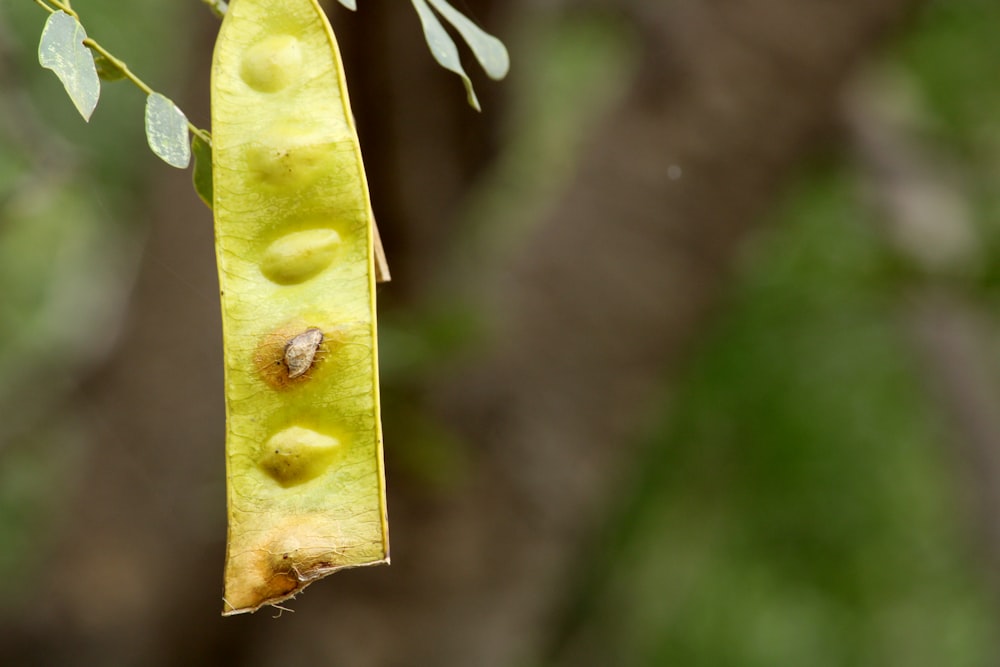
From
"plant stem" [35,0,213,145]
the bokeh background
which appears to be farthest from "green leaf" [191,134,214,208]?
the bokeh background

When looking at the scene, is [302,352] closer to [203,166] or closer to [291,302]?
[291,302]

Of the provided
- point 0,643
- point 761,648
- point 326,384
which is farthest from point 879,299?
point 326,384

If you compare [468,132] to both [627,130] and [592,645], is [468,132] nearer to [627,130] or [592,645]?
[627,130]

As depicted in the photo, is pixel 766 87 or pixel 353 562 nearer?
pixel 353 562

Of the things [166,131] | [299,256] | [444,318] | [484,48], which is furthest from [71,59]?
[444,318]

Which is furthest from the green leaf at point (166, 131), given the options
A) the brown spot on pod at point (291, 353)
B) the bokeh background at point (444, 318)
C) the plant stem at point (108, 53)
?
the bokeh background at point (444, 318)

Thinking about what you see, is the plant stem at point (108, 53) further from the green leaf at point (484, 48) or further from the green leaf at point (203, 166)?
the green leaf at point (484, 48)

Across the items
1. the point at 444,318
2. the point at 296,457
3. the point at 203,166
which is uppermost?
the point at 203,166

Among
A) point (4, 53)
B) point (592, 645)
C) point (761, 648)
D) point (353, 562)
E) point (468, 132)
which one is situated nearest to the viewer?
point (353, 562)
